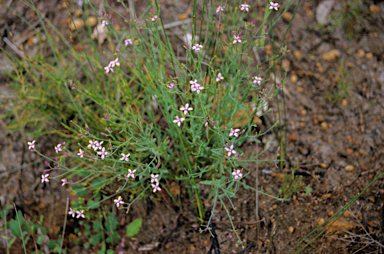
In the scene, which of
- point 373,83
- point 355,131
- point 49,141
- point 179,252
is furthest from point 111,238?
point 373,83

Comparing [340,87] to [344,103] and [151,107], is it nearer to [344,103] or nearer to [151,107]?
[344,103]

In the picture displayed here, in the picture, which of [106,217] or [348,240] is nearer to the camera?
[348,240]

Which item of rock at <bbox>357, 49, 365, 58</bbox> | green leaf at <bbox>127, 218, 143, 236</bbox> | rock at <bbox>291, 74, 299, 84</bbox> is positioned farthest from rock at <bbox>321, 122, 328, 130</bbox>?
green leaf at <bbox>127, 218, 143, 236</bbox>

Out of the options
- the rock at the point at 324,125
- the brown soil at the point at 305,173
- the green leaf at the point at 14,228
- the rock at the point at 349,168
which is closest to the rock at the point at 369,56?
the brown soil at the point at 305,173

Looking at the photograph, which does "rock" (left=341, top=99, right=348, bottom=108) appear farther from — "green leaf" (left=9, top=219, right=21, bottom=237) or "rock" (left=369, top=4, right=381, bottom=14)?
"green leaf" (left=9, top=219, right=21, bottom=237)

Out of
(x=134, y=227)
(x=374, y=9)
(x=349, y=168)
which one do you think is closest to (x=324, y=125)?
(x=349, y=168)

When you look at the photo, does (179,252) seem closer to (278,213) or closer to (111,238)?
(111,238)
